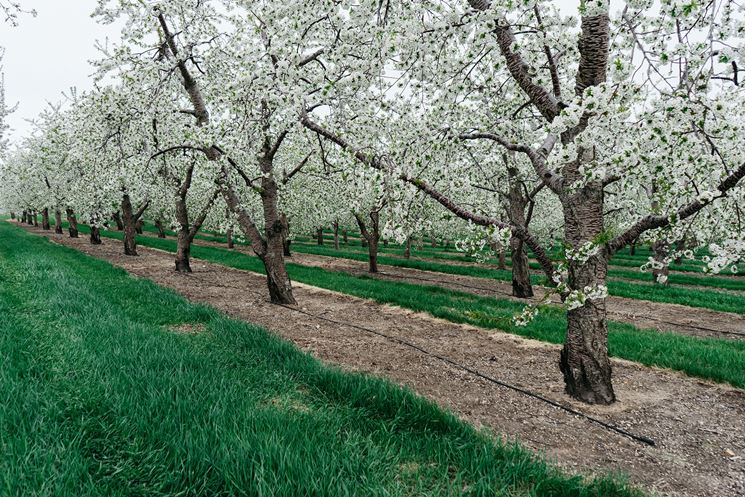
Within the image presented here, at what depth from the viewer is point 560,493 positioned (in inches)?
122

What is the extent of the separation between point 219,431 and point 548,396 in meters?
4.19

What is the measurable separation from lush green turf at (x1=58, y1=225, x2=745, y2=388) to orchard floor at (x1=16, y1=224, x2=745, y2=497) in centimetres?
26

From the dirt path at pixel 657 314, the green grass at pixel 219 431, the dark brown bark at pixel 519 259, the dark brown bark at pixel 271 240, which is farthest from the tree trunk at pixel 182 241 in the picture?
the dark brown bark at pixel 519 259

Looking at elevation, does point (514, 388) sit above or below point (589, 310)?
below

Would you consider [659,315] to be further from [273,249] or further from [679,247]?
[679,247]

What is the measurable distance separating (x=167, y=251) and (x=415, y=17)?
2370 cm

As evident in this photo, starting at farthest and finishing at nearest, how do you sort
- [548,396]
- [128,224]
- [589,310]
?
1. [128,224]
2. [548,396]
3. [589,310]

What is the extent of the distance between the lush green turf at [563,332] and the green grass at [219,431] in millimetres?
1876

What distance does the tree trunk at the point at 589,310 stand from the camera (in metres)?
5.11

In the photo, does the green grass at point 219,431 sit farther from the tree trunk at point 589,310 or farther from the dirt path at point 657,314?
the dirt path at point 657,314

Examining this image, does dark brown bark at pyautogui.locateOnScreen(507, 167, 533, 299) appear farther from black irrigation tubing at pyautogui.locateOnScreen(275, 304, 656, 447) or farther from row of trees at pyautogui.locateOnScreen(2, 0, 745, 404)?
black irrigation tubing at pyautogui.locateOnScreen(275, 304, 656, 447)

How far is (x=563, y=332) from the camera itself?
8555mm

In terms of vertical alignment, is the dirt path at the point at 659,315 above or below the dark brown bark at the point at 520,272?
below

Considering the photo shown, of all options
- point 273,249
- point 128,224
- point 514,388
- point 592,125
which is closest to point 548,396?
point 514,388
